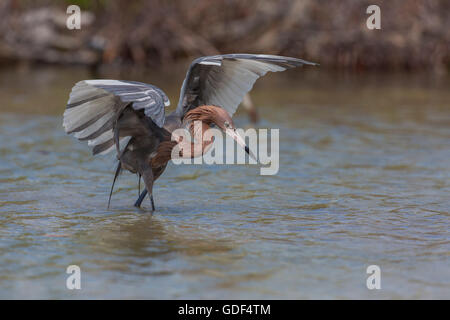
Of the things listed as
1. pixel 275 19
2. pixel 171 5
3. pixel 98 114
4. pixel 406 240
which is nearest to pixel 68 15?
pixel 171 5

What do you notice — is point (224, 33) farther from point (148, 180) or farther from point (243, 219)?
point (243, 219)

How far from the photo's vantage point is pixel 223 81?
663cm

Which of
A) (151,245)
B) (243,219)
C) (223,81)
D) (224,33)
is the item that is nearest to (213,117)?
(223,81)

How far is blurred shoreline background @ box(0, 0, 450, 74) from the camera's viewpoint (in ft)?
56.7

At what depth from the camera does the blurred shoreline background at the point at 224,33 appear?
56.7ft

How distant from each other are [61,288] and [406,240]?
100 inches

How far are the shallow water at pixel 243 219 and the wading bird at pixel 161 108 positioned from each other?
0.52 metres

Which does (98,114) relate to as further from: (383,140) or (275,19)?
(275,19)

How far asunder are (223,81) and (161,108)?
1.33m

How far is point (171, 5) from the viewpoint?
17.5 m

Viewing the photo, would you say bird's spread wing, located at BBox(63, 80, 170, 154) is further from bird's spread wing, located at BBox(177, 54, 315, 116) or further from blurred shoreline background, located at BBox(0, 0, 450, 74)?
blurred shoreline background, located at BBox(0, 0, 450, 74)

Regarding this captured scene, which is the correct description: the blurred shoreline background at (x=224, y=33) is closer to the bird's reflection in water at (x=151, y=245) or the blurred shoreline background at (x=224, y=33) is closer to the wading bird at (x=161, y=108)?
the wading bird at (x=161, y=108)

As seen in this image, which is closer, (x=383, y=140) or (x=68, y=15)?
(x=383, y=140)

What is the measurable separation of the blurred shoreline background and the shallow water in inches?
261
